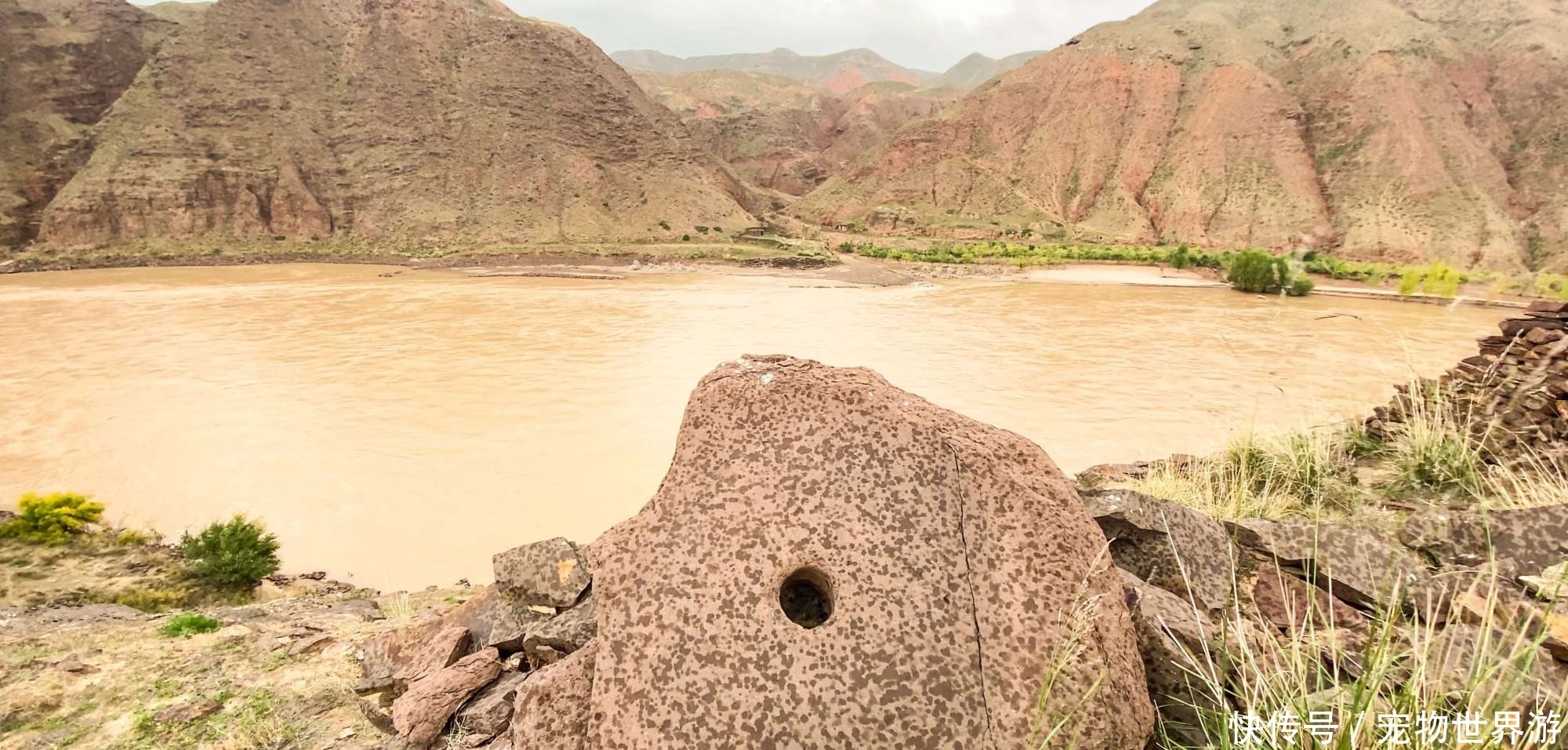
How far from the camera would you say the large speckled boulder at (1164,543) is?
97.3 inches

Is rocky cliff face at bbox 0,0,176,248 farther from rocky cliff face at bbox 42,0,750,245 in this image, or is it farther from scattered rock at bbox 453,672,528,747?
scattered rock at bbox 453,672,528,747

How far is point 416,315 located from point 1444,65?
276 ft

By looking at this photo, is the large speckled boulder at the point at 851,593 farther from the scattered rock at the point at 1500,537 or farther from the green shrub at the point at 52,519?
the green shrub at the point at 52,519

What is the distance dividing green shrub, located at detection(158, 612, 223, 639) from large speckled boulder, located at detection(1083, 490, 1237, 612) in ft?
17.8

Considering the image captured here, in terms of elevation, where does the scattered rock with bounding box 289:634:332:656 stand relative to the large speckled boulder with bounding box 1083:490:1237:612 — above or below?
below

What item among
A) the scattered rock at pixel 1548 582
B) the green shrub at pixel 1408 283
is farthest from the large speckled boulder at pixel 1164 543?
the green shrub at pixel 1408 283

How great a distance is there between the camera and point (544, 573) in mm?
3033

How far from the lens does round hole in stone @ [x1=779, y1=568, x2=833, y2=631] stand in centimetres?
189

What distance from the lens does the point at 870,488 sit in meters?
1.98

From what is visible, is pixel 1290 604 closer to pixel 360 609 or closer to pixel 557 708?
pixel 557 708

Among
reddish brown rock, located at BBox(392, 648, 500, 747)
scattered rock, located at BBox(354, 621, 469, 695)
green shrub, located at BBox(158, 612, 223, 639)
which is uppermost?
reddish brown rock, located at BBox(392, 648, 500, 747)

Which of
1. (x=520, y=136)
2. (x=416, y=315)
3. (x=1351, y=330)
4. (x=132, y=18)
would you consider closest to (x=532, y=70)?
(x=520, y=136)

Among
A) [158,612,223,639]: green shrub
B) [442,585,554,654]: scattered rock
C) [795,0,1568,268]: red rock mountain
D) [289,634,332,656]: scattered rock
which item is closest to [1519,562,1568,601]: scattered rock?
[442,585,554,654]: scattered rock

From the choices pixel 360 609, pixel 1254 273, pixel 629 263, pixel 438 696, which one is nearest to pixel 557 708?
pixel 438 696
